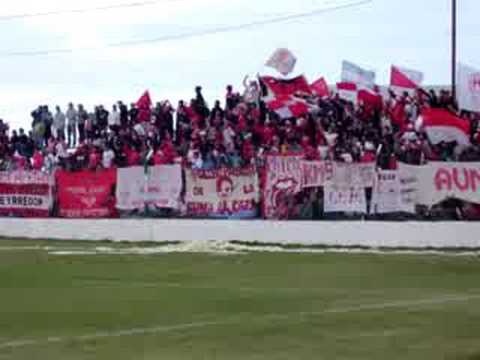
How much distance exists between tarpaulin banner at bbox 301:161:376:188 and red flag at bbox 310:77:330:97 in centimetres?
572

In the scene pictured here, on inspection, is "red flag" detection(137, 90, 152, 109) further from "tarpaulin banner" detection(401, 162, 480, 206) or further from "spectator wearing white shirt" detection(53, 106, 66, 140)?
"tarpaulin banner" detection(401, 162, 480, 206)

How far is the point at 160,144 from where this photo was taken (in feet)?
115

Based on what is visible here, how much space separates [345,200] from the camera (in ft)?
98.0

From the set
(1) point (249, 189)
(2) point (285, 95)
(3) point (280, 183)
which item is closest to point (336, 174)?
(3) point (280, 183)

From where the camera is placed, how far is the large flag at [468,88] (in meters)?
32.5

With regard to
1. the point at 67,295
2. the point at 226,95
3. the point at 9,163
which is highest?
the point at 226,95

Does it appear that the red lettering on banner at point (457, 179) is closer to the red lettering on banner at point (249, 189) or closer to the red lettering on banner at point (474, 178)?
the red lettering on banner at point (474, 178)

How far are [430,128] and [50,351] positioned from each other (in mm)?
21586

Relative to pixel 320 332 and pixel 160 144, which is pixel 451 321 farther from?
pixel 160 144

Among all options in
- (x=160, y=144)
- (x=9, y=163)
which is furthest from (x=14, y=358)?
(x=9, y=163)

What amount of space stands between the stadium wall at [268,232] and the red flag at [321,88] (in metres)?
6.53

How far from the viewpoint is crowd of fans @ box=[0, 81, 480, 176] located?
31.0 metres

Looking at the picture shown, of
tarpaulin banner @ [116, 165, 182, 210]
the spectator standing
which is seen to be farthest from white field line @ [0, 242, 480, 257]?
the spectator standing

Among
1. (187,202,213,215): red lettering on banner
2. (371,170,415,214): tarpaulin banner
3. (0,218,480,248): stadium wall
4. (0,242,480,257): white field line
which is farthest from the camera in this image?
(187,202,213,215): red lettering on banner
